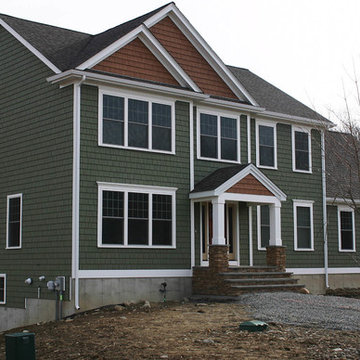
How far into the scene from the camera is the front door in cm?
2153

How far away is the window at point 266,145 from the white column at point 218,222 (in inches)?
153

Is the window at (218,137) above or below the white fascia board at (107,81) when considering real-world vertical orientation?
below

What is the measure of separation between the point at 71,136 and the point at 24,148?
9.16 ft

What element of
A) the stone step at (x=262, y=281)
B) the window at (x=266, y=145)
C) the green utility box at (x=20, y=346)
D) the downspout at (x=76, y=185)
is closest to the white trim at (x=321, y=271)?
the stone step at (x=262, y=281)

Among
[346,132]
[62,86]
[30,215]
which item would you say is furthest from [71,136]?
[346,132]

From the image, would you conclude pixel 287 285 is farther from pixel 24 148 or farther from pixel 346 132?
pixel 24 148

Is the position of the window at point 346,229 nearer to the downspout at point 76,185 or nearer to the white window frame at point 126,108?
the white window frame at point 126,108

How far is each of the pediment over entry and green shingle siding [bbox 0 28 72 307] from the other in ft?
13.7

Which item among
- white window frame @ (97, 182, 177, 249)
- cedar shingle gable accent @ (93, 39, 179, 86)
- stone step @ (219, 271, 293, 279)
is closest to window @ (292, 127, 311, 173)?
stone step @ (219, 271, 293, 279)

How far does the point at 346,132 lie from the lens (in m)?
16.2

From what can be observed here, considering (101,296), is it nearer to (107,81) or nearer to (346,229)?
(107,81)

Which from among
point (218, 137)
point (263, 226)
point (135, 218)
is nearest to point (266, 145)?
point (218, 137)

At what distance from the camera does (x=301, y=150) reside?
24906 mm

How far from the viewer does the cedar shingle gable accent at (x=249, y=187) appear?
20469 millimetres
